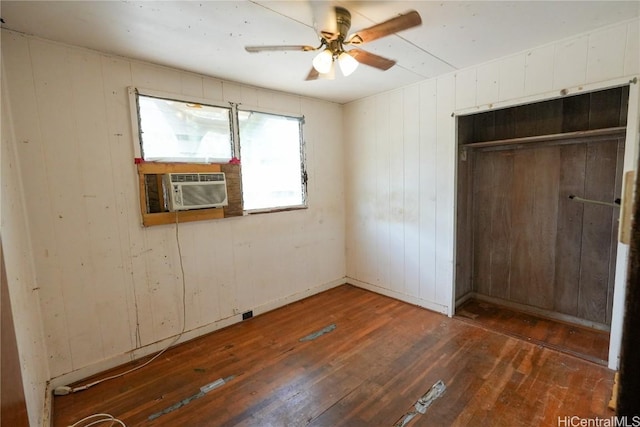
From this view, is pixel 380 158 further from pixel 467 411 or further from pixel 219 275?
pixel 467 411

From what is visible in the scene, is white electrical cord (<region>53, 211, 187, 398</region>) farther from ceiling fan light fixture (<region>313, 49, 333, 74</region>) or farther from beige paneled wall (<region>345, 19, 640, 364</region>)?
beige paneled wall (<region>345, 19, 640, 364</region>)

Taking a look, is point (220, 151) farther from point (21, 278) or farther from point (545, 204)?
point (545, 204)

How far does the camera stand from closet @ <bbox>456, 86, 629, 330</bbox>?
103 inches

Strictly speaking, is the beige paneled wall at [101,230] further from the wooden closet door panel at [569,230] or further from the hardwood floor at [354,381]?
the wooden closet door panel at [569,230]

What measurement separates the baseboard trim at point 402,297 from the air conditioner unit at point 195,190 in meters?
2.13

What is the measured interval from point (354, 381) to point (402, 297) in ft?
5.15

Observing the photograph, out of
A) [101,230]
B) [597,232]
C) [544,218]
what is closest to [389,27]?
[101,230]

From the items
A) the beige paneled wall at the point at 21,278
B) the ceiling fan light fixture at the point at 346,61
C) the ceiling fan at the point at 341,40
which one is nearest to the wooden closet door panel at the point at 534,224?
the ceiling fan at the point at 341,40

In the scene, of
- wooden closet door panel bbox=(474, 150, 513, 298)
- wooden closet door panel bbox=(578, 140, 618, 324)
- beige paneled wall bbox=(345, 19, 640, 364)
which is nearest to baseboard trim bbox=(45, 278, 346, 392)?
beige paneled wall bbox=(345, 19, 640, 364)

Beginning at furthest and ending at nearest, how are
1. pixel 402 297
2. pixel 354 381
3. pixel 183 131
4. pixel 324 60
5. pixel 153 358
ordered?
pixel 402 297 → pixel 183 131 → pixel 153 358 → pixel 354 381 → pixel 324 60

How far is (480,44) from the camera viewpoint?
7.44ft

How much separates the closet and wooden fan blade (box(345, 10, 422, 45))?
1.86 m

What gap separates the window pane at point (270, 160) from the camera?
123 inches

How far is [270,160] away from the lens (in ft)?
10.9
